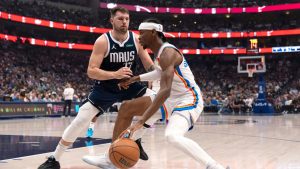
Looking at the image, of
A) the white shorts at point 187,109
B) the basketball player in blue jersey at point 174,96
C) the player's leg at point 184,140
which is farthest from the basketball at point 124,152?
the white shorts at point 187,109

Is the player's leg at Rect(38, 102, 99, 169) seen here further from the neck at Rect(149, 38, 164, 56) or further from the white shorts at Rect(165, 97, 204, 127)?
the neck at Rect(149, 38, 164, 56)

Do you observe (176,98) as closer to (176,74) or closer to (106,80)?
(176,74)

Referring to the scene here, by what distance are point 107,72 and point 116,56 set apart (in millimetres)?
445

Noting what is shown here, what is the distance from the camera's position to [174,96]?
14.5 ft

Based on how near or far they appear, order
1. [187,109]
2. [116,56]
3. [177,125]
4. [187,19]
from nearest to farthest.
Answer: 1. [177,125]
2. [187,109]
3. [116,56]
4. [187,19]

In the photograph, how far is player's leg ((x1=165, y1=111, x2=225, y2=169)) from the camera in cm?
399

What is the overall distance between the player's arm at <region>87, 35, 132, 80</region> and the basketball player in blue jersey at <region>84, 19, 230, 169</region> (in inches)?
25.4

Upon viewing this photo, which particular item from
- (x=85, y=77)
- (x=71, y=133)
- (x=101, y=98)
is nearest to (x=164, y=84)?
(x=101, y=98)

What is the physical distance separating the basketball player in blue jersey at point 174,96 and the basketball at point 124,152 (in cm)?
14

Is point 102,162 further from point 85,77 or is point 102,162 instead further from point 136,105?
point 85,77

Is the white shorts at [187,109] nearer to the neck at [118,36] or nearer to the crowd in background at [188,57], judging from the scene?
the neck at [118,36]

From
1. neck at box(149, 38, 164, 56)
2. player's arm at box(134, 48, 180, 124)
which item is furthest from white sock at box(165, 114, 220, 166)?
neck at box(149, 38, 164, 56)

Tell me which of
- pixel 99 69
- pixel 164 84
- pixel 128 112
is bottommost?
pixel 128 112

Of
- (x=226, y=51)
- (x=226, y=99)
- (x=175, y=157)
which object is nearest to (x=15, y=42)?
(x=226, y=99)
